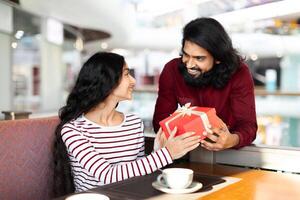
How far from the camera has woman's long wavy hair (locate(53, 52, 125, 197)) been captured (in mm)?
1579

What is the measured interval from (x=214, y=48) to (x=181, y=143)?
488 mm

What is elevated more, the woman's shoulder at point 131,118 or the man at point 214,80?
the man at point 214,80

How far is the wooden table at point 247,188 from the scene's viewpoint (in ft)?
3.84

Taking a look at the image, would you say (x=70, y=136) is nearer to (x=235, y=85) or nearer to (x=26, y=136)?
(x=26, y=136)

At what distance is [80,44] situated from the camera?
8.70 m

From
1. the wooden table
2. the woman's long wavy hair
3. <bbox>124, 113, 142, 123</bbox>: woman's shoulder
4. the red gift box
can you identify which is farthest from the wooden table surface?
the woman's long wavy hair

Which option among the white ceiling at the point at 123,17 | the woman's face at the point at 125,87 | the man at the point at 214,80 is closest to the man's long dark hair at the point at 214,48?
the man at the point at 214,80

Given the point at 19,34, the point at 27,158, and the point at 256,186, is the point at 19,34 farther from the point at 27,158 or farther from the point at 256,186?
the point at 256,186

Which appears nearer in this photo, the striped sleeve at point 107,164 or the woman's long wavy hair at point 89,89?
the striped sleeve at point 107,164

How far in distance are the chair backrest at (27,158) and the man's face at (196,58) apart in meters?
0.59

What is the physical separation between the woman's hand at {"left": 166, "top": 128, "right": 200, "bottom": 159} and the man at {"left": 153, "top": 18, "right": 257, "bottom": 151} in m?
0.25

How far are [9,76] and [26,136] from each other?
11.5 feet

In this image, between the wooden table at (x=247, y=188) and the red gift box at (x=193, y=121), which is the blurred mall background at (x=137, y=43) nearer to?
the wooden table at (x=247, y=188)

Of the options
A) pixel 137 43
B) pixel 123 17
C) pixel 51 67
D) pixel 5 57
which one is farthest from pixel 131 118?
pixel 137 43
